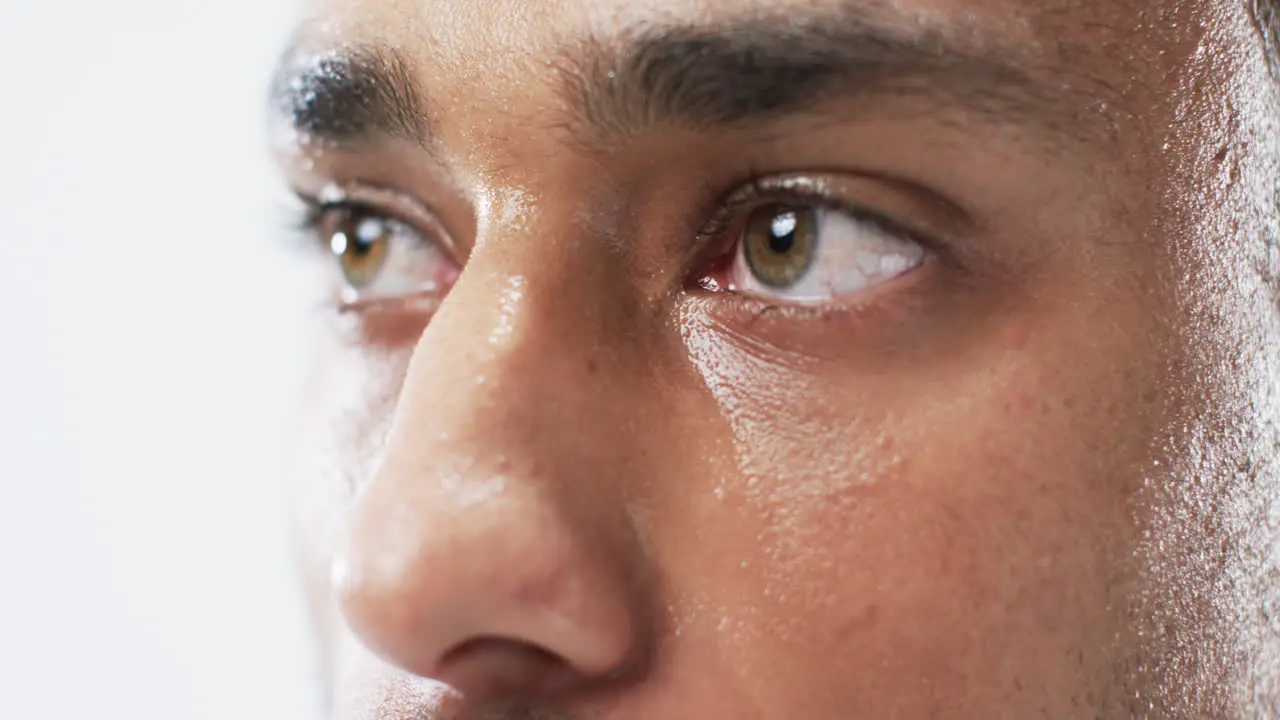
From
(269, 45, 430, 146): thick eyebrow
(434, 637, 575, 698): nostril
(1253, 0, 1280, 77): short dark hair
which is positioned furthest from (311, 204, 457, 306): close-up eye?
(1253, 0, 1280, 77): short dark hair

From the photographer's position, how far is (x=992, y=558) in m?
0.93

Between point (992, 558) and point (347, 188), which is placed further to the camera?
point (347, 188)

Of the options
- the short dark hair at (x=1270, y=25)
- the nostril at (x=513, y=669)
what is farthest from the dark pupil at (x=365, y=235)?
the short dark hair at (x=1270, y=25)

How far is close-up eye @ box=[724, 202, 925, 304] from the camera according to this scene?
3.33 ft

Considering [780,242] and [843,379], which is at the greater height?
[780,242]

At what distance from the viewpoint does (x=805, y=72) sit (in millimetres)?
926

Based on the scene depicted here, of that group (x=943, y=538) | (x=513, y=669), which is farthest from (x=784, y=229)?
(x=513, y=669)

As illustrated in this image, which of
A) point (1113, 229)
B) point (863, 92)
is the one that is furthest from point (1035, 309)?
point (863, 92)

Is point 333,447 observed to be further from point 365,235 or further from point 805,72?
point 805,72

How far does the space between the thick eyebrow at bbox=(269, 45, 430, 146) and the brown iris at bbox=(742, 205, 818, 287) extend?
0.28m

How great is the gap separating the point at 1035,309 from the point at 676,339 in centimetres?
26

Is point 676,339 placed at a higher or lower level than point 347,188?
lower

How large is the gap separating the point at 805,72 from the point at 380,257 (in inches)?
22.6

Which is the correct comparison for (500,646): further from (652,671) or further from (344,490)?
(344,490)
